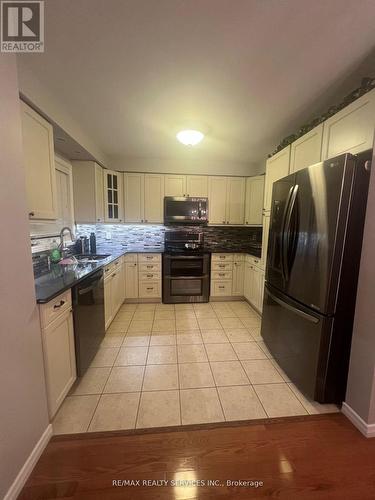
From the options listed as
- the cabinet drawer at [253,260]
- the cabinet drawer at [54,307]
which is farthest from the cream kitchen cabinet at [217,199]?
the cabinet drawer at [54,307]

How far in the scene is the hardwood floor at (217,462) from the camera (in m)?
1.08

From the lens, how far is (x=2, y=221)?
99 cm

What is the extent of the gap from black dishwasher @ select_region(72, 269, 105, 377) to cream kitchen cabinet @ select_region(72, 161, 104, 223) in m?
1.34

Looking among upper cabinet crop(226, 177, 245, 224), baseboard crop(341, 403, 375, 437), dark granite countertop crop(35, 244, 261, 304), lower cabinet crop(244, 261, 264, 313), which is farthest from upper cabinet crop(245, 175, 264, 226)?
baseboard crop(341, 403, 375, 437)

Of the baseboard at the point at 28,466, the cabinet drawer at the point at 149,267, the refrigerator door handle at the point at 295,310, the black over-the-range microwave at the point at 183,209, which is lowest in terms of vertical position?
the baseboard at the point at 28,466

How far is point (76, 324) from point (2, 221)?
1.02m

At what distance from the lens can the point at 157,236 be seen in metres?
4.04

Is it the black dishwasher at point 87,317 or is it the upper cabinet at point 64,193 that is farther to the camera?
the upper cabinet at point 64,193

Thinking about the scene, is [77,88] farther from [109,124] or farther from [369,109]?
[369,109]

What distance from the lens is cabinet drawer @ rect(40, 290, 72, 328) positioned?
4.28 feet

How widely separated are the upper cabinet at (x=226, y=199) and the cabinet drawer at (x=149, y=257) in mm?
1180

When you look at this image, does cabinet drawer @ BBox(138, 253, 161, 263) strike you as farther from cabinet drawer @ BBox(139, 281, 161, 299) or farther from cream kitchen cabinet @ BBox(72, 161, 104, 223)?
cream kitchen cabinet @ BBox(72, 161, 104, 223)

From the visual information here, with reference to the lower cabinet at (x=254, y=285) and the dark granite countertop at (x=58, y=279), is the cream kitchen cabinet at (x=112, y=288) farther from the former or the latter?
the lower cabinet at (x=254, y=285)

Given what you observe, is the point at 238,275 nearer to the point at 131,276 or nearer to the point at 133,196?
the point at 131,276
